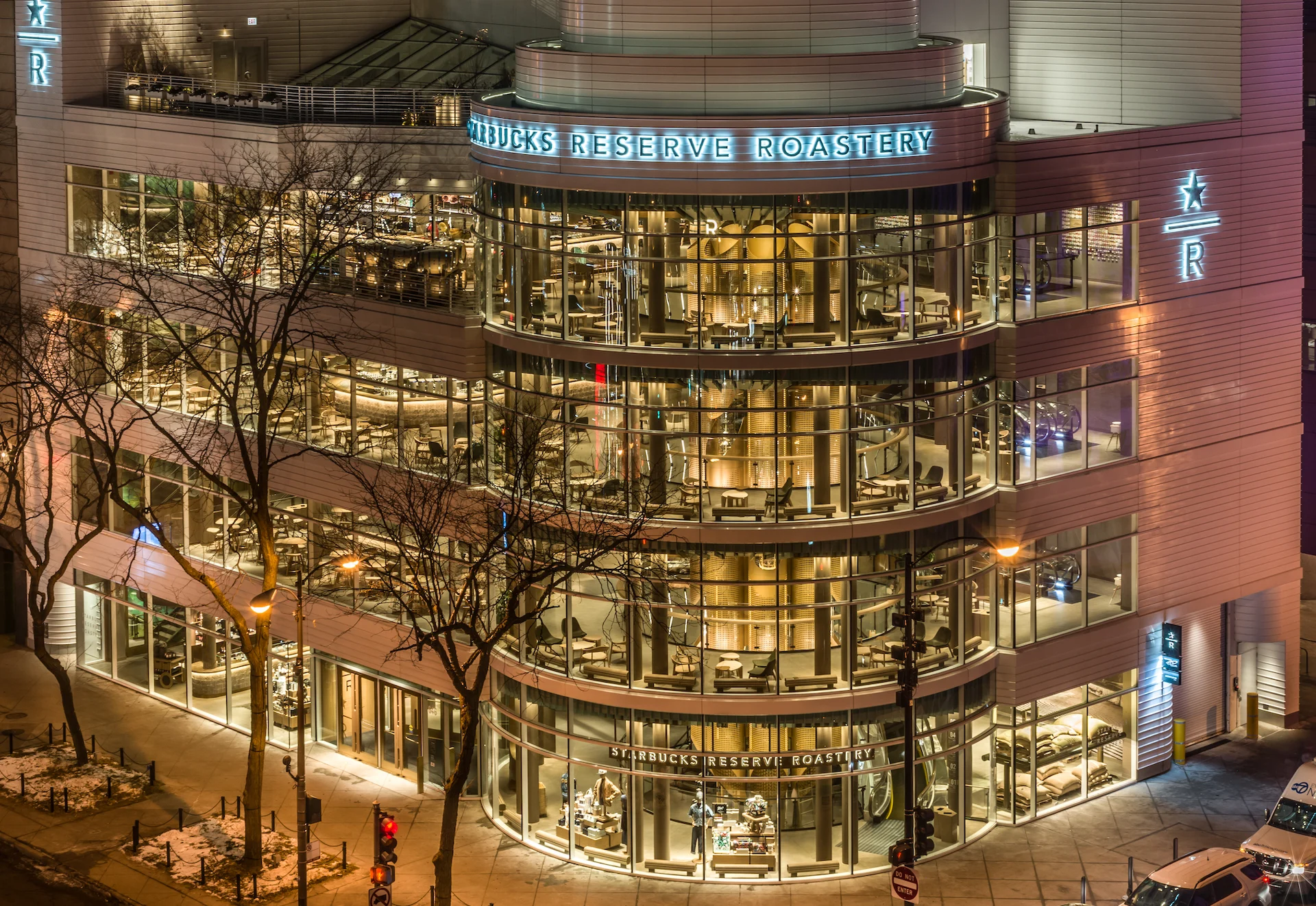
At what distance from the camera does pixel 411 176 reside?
5531 cm

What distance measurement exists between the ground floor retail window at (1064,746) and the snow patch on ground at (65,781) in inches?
932

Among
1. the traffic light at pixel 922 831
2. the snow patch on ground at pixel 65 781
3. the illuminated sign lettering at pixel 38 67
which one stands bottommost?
the snow patch on ground at pixel 65 781

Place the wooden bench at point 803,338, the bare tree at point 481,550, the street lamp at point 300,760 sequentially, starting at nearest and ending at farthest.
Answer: the bare tree at point 481,550 → the street lamp at point 300,760 → the wooden bench at point 803,338

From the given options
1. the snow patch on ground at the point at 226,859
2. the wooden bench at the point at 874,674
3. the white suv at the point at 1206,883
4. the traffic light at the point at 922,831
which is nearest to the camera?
the traffic light at the point at 922,831

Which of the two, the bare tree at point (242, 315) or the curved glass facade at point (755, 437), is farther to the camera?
the bare tree at point (242, 315)

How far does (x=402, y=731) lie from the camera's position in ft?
185

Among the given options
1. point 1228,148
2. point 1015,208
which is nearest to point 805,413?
point 1015,208

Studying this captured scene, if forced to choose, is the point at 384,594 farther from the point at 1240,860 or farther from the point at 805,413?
the point at 1240,860

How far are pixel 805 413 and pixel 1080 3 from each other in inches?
642

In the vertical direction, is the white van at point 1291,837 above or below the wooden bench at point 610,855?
above

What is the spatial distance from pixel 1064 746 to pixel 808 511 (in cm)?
1133

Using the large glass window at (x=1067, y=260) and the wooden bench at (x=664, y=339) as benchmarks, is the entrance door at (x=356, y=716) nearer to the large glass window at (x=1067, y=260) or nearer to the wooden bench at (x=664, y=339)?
the wooden bench at (x=664, y=339)

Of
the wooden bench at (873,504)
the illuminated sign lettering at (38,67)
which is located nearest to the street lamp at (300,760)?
the wooden bench at (873,504)

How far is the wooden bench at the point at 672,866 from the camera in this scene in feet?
163
